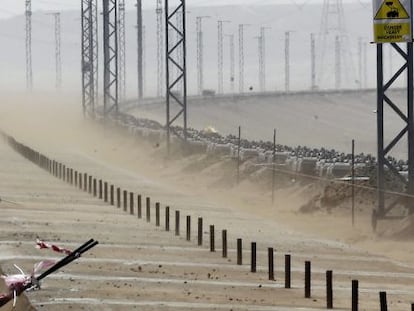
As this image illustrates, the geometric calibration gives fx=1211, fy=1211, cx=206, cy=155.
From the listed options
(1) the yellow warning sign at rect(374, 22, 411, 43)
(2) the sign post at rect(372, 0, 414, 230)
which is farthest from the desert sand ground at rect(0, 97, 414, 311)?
(1) the yellow warning sign at rect(374, 22, 411, 43)

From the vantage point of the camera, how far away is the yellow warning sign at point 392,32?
31.9 meters

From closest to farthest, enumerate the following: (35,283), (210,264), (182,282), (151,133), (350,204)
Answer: (35,283), (182,282), (210,264), (350,204), (151,133)

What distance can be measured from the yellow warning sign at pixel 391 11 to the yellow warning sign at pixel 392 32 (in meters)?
0.21

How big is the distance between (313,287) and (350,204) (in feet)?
48.8

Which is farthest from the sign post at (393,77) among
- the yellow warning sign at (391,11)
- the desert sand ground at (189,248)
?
the desert sand ground at (189,248)

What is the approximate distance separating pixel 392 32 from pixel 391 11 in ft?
1.85

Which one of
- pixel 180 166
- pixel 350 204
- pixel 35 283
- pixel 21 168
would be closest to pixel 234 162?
pixel 180 166

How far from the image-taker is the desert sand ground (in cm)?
1980

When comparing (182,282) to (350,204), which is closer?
(182,282)

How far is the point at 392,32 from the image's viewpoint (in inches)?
1268

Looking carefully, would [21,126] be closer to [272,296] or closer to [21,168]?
[21,168]

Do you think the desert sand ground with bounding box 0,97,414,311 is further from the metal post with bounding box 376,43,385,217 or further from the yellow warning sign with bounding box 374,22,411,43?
the yellow warning sign with bounding box 374,22,411,43

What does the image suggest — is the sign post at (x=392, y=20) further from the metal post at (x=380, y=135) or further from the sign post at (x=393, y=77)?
the metal post at (x=380, y=135)

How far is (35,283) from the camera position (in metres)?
12.1
